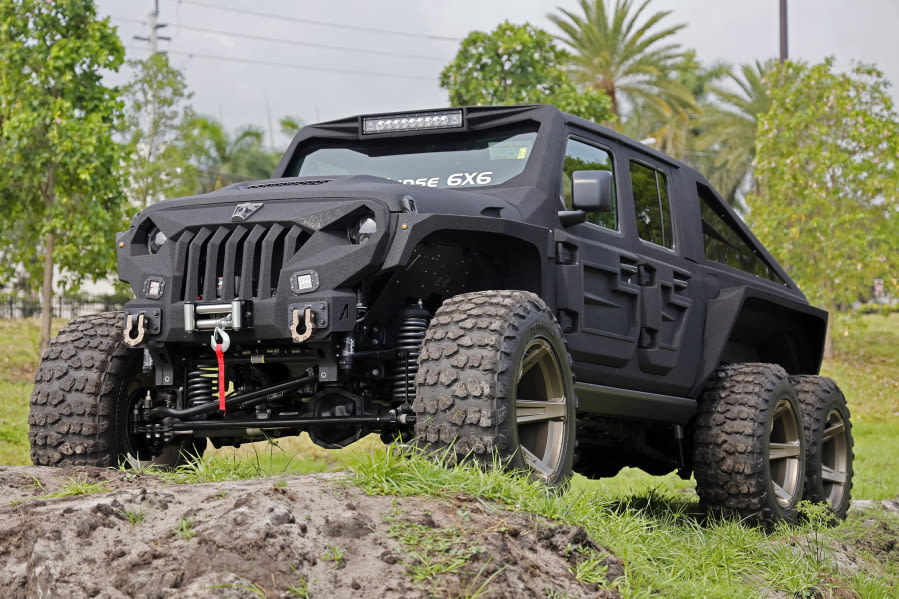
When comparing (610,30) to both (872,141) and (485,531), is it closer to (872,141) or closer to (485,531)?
(872,141)

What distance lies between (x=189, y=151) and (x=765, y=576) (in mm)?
21738

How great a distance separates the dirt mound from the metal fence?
24.1 m

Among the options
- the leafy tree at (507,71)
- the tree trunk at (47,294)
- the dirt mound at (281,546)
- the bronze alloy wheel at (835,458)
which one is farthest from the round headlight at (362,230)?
the leafy tree at (507,71)

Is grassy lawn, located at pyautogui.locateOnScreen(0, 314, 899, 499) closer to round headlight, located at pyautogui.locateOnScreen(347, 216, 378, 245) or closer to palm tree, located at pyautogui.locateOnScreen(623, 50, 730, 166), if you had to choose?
round headlight, located at pyautogui.locateOnScreen(347, 216, 378, 245)

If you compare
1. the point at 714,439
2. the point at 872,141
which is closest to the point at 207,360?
the point at 714,439

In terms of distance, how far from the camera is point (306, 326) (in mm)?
4668

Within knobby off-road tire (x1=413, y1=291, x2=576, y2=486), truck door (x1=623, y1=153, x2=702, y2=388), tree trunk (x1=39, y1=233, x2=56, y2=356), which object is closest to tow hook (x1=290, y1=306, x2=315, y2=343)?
knobby off-road tire (x1=413, y1=291, x2=576, y2=486)

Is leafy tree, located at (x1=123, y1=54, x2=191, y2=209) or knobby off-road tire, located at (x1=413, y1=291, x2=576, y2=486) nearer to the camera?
knobby off-road tire, located at (x1=413, y1=291, x2=576, y2=486)

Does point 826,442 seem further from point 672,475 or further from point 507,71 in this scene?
point 507,71

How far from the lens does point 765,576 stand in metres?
5.27

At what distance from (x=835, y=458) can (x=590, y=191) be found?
148 inches

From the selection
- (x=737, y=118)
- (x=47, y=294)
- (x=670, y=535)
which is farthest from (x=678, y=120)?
(x=670, y=535)

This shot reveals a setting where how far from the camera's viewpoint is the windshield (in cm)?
614

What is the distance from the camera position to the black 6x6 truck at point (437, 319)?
15.6 ft
